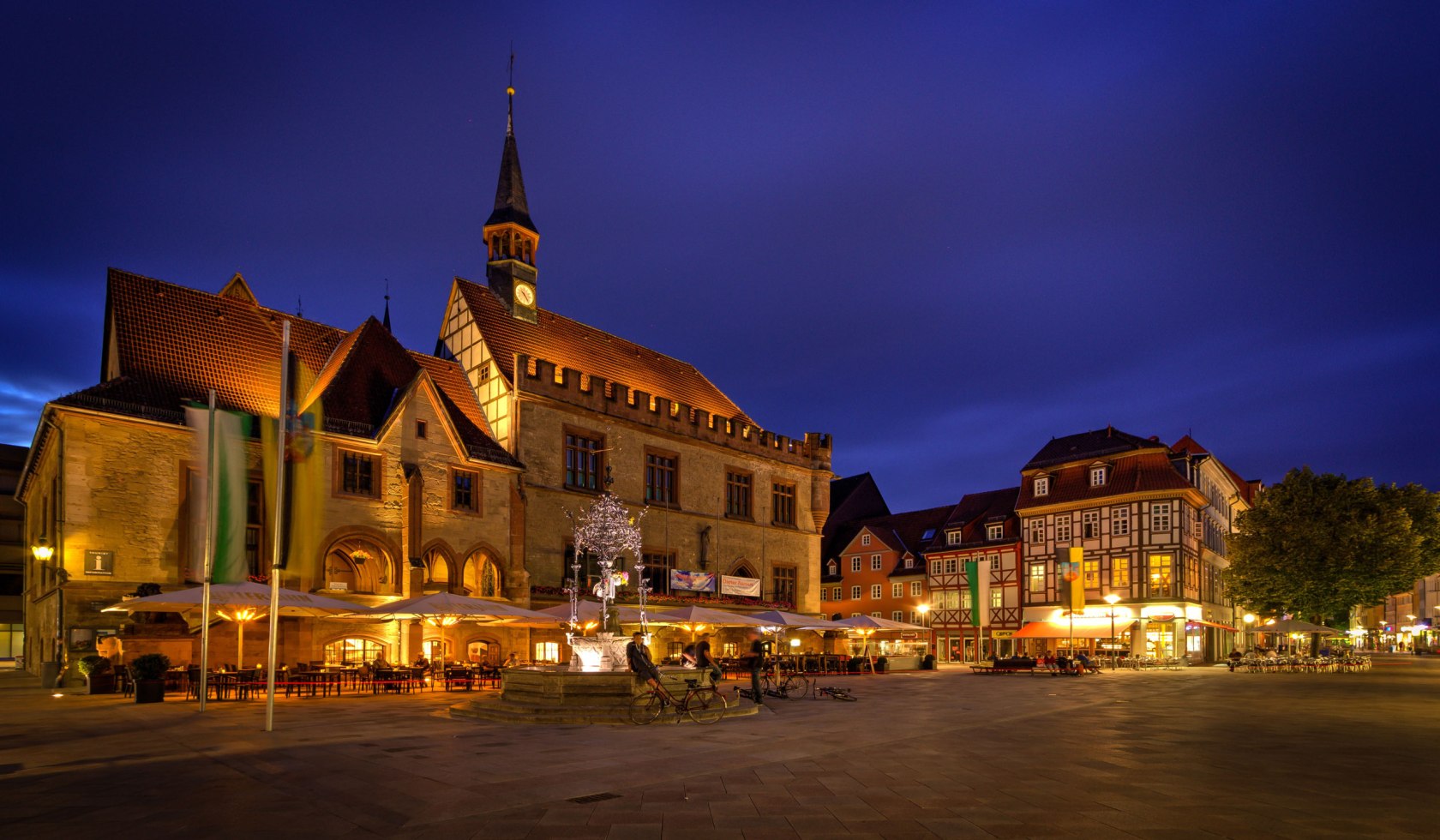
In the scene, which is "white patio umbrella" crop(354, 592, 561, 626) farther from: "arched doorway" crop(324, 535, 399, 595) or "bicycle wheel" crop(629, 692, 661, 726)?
"bicycle wheel" crop(629, 692, 661, 726)

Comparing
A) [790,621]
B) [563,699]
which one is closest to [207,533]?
[563,699]

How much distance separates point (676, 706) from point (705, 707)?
32.9 inches

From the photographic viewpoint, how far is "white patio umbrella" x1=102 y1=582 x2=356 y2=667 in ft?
70.8

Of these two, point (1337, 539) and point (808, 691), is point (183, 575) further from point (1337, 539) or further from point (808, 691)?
point (1337, 539)

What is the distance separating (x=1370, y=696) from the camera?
26.3 m

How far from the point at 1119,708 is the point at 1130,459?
35306 mm

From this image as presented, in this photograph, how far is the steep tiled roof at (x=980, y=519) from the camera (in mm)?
59219

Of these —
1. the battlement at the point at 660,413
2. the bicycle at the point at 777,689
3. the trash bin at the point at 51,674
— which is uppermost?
the battlement at the point at 660,413

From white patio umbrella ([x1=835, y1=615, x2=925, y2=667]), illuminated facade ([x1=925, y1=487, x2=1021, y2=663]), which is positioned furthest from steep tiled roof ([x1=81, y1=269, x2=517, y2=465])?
illuminated facade ([x1=925, y1=487, x2=1021, y2=663])

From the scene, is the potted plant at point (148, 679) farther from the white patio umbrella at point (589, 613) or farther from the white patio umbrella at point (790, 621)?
the white patio umbrella at point (790, 621)

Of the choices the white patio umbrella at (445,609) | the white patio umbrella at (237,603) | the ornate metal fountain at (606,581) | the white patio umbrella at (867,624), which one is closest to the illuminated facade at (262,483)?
the white patio umbrella at (237,603)

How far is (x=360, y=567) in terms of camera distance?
3241 cm

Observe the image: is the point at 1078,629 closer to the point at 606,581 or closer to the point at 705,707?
the point at 606,581

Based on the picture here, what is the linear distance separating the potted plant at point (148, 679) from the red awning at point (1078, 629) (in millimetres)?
41020
